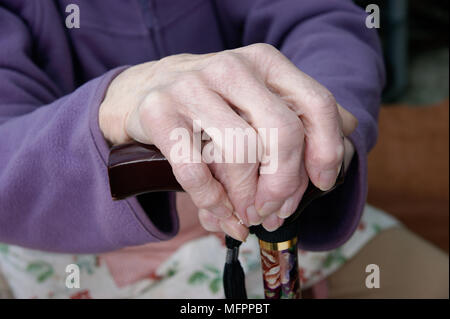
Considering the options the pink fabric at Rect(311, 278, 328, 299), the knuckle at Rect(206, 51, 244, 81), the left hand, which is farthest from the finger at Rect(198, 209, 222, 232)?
the pink fabric at Rect(311, 278, 328, 299)

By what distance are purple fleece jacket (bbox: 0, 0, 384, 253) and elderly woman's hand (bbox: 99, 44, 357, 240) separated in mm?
72

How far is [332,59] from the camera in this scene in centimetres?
48

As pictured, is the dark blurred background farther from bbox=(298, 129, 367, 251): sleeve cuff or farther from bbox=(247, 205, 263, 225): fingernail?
bbox=(247, 205, 263, 225): fingernail

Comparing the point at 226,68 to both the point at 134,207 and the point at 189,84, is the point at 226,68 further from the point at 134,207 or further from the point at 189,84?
the point at 134,207

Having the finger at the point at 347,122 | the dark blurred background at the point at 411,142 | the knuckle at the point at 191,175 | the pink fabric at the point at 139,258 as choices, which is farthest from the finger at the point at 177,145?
the dark blurred background at the point at 411,142

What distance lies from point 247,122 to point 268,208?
0.19 ft

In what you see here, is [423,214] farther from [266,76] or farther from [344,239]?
[266,76]

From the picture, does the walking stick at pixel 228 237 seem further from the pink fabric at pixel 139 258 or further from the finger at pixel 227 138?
the pink fabric at pixel 139 258

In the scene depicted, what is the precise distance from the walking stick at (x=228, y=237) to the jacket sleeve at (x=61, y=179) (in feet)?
0.11

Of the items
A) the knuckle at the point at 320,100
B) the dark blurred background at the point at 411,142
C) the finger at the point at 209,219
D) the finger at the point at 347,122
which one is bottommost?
the dark blurred background at the point at 411,142

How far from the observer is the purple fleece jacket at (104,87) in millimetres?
372

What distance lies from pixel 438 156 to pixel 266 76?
2.81ft

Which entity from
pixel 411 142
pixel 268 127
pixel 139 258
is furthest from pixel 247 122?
pixel 411 142

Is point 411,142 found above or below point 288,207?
below
